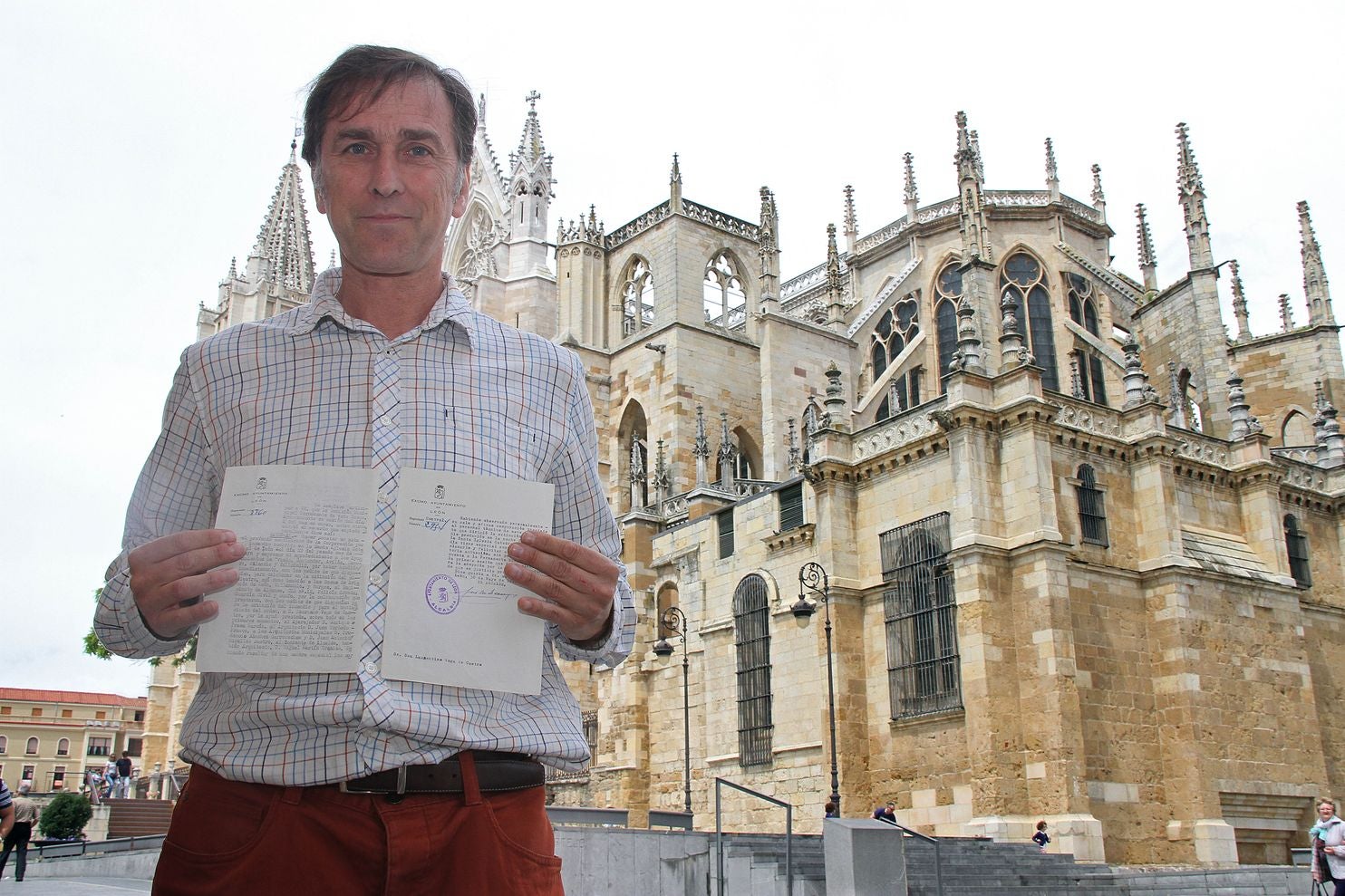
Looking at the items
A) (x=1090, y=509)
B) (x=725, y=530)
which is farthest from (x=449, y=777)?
(x=725, y=530)

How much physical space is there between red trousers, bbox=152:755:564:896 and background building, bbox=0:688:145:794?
8779cm

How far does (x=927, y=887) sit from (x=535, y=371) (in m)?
14.7

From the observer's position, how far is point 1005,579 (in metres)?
20.0

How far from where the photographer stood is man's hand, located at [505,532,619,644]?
2373mm

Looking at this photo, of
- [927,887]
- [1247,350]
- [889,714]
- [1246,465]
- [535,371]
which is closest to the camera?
[535,371]

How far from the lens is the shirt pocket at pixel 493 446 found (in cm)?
251

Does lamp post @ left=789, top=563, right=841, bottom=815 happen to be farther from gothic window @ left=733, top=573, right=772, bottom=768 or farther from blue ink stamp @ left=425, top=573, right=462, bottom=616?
blue ink stamp @ left=425, top=573, right=462, bottom=616

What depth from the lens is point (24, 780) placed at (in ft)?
266

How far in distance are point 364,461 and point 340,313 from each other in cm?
38

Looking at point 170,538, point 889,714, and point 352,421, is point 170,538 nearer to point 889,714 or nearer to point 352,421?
point 352,421

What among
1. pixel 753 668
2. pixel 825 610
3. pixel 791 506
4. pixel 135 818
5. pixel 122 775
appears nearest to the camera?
pixel 825 610

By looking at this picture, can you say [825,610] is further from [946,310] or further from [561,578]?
[561,578]

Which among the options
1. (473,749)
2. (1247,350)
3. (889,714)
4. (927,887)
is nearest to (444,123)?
(473,749)

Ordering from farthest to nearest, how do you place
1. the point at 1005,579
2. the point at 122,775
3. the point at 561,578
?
the point at 122,775, the point at 1005,579, the point at 561,578
